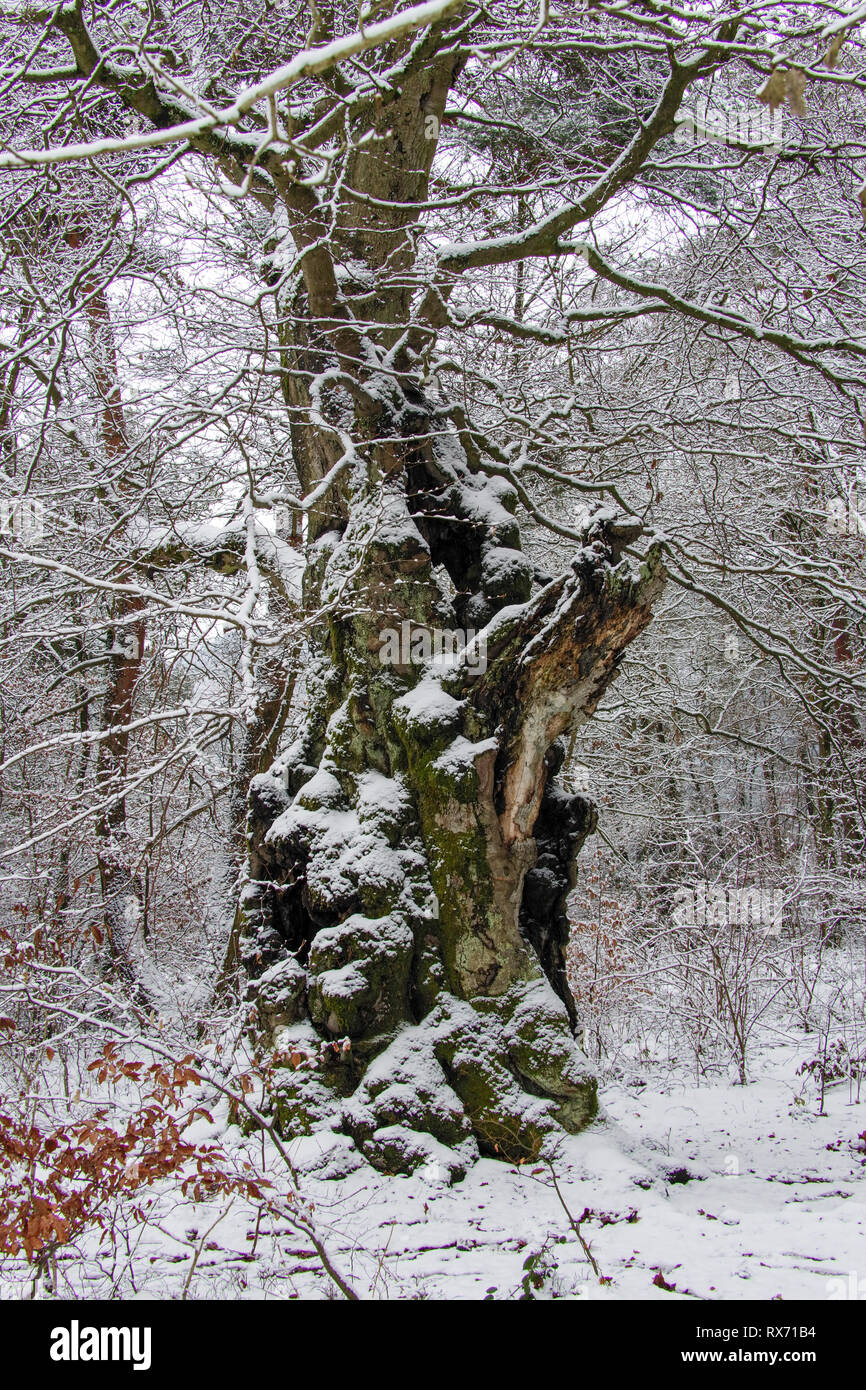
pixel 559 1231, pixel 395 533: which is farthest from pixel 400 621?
pixel 559 1231

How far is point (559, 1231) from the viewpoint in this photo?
3354 mm

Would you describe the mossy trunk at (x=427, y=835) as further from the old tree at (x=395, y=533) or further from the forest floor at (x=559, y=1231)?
the forest floor at (x=559, y=1231)

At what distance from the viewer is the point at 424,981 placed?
4266mm

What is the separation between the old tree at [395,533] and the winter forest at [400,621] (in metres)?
0.03

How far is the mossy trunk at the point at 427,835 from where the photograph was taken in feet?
13.0

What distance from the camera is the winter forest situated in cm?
321

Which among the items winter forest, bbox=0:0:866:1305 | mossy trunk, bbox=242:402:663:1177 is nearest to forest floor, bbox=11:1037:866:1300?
winter forest, bbox=0:0:866:1305

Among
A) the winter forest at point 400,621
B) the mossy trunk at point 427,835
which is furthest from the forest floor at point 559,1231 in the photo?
the mossy trunk at point 427,835

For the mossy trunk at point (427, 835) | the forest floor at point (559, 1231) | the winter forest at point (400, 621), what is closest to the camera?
the forest floor at point (559, 1231)

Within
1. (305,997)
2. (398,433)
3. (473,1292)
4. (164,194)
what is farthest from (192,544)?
(473,1292)

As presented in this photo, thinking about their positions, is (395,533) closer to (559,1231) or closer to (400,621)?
(400,621)

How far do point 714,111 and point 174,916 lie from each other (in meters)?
8.18

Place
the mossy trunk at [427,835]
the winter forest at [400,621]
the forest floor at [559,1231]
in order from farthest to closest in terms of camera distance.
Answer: the mossy trunk at [427,835] < the winter forest at [400,621] < the forest floor at [559,1231]

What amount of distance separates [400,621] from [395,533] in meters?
0.49
